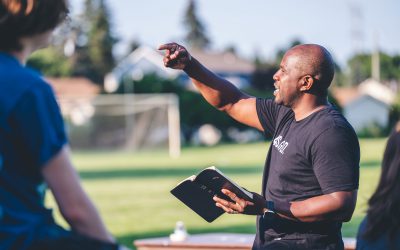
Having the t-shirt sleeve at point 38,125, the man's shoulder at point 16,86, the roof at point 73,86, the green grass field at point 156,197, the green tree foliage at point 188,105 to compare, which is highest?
the man's shoulder at point 16,86

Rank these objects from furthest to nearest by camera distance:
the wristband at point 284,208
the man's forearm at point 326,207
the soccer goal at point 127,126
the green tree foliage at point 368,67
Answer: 1. the green tree foliage at point 368,67
2. the soccer goal at point 127,126
3. the wristband at point 284,208
4. the man's forearm at point 326,207

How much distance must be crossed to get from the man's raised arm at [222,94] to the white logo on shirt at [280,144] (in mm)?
512

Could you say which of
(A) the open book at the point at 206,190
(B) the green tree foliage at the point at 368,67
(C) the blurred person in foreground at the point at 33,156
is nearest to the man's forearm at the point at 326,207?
(A) the open book at the point at 206,190

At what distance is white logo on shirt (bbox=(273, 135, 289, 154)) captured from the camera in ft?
13.4

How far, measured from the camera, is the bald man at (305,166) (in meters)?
3.77

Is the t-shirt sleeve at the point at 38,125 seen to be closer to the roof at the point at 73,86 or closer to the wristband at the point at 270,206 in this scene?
the wristband at the point at 270,206

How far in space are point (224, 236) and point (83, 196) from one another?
4575 mm

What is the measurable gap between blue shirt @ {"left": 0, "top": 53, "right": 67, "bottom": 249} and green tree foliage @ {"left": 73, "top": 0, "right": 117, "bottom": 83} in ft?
292

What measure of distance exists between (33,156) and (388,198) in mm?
1757

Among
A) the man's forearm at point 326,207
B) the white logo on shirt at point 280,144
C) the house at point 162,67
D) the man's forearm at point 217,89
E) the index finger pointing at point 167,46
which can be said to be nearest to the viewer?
the man's forearm at point 326,207

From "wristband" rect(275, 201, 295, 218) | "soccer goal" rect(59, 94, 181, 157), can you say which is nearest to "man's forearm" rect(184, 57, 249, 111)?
"wristband" rect(275, 201, 295, 218)

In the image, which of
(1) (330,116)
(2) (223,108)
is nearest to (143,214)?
(2) (223,108)

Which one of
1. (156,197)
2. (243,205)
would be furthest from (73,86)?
(243,205)

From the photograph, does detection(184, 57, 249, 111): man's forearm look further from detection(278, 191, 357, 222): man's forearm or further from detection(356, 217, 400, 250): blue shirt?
detection(356, 217, 400, 250): blue shirt
